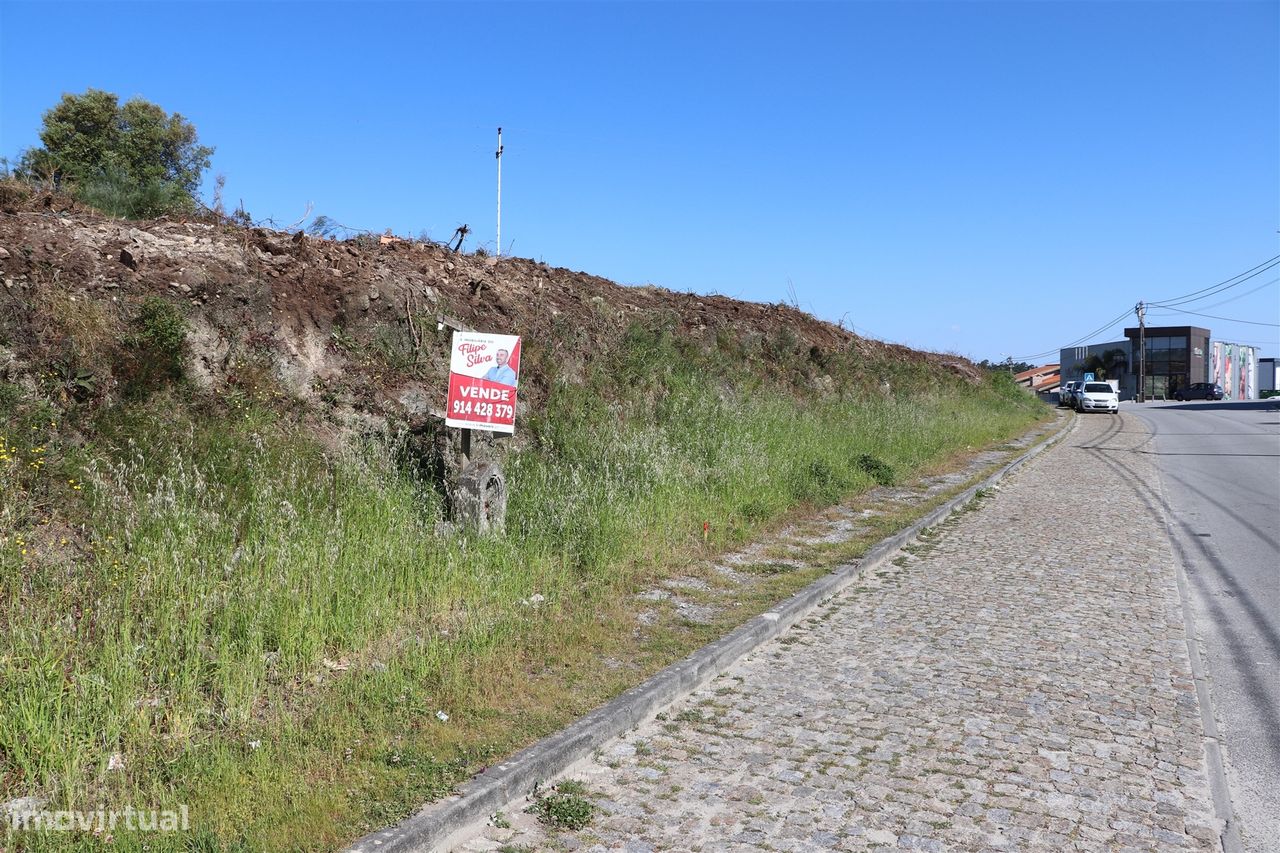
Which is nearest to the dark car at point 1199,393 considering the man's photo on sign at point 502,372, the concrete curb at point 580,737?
the concrete curb at point 580,737

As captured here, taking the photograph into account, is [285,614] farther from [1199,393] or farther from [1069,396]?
[1199,393]

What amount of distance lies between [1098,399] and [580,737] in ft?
144

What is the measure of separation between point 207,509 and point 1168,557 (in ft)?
A: 31.2

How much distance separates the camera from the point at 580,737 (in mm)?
4570

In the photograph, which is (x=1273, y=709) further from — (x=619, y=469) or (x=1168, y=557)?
(x=619, y=469)

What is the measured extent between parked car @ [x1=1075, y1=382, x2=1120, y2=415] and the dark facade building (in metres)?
52.1

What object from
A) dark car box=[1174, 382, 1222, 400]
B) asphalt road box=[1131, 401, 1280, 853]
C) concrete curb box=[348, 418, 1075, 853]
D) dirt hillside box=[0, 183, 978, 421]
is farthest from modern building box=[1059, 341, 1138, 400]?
concrete curb box=[348, 418, 1075, 853]

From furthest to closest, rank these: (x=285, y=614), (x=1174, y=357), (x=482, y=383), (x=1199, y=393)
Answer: (x=1174, y=357) → (x=1199, y=393) → (x=482, y=383) → (x=285, y=614)

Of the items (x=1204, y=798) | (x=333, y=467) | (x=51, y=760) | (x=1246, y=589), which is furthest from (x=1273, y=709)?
(x=333, y=467)

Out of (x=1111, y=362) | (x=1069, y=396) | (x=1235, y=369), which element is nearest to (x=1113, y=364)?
(x=1111, y=362)

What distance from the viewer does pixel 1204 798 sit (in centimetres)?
418

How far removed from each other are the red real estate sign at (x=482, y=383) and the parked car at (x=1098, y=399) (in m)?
41.4

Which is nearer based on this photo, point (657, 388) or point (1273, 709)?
point (1273, 709)

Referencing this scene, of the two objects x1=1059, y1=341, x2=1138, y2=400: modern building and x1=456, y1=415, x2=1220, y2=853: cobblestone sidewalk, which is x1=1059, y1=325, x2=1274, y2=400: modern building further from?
x1=456, y1=415, x2=1220, y2=853: cobblestone sidewalk
